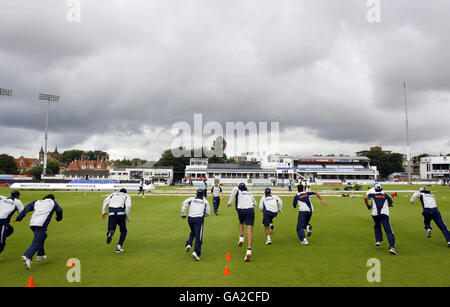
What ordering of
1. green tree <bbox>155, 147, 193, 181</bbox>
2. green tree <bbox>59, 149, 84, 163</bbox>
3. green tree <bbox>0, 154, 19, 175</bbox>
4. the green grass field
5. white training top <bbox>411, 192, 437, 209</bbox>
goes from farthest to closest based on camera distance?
green tree <bbox>59, 149, 84, 163</bbox>, green tree <bbox>155, 147, 193, 181</bbox>, green tree <bbox>0, 154, 19, 175</bbox>, white training top <bbox>411, 192, 437, 209</bbox>, the green grass field

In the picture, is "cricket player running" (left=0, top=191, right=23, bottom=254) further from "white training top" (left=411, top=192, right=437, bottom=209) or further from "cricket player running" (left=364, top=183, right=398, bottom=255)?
"white training top" (left=411, top=192, right=437, bottom=209)

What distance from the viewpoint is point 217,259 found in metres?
7.57

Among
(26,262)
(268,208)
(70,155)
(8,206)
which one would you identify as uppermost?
(70,155)

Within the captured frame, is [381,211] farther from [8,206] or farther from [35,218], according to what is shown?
[8,206]

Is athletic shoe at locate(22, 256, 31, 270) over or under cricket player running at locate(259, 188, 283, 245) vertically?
under

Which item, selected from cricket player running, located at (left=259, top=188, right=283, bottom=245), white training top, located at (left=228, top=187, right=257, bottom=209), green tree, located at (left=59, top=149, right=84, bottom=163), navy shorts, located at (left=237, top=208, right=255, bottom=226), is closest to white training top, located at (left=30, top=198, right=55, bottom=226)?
white training top, located at (left=228, top=187, right=257, bottom=209)

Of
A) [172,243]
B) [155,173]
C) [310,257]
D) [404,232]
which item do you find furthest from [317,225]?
[155,173]

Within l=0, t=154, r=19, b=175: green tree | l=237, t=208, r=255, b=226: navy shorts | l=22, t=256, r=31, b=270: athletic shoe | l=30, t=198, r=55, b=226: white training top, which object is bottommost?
l=22, t=256, r=31, b=270: athletic shoe

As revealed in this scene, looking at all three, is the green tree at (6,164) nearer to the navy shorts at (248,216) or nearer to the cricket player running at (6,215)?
the cricket player running at (6,215)

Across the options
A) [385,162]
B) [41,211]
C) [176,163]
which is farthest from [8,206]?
[385,162]

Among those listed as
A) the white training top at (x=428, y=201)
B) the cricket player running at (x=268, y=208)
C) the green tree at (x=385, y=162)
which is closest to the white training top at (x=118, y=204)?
the cricket player running at (x=268, y=208)
